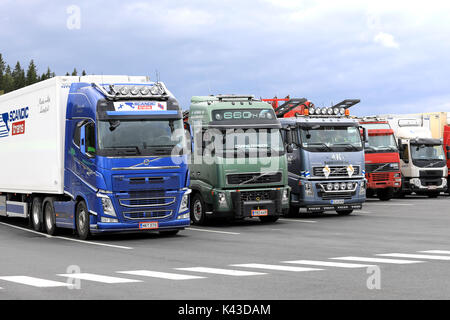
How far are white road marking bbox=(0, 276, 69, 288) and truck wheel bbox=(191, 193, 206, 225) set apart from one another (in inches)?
437

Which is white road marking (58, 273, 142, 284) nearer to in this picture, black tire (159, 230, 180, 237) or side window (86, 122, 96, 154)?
side window (86, 122, 96, 154)

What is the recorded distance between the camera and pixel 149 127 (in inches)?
711

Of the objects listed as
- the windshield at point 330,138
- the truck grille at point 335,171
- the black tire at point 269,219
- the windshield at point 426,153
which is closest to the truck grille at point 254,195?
the black tire at point 269,219

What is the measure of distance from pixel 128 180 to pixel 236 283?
7.52m

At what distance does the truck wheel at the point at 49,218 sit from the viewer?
20.0 meters

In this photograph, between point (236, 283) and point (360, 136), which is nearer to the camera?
point (236, 283)

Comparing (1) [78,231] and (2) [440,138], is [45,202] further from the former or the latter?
(2) [440,138]

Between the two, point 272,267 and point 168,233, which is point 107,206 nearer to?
point 168,233

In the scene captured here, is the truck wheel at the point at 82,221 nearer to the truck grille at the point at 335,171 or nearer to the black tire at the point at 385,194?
the truck grille at the point at 335,171

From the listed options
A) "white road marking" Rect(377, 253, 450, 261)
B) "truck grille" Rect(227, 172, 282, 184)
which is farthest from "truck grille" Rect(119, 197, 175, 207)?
"white road marking" Rect(377, 253, 450, 261)
